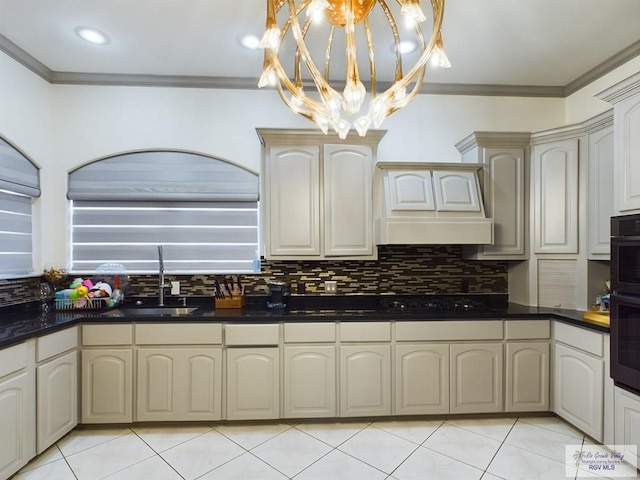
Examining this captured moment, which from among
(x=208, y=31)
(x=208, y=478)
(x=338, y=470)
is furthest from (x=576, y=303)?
(x=208, y=31)

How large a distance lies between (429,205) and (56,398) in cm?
301

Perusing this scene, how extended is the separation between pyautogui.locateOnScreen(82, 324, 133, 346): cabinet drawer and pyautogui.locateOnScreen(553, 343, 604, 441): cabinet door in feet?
10.5

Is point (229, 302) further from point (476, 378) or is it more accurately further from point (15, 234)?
point (476, 378)

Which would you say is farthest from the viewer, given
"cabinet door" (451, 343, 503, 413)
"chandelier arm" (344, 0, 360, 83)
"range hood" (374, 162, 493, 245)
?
"range hood" (374, 162, 493, 245)

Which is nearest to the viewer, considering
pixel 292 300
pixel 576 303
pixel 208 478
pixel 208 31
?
pixel 208 478

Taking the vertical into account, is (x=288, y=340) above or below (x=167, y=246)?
below

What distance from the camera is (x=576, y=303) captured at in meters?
2.82

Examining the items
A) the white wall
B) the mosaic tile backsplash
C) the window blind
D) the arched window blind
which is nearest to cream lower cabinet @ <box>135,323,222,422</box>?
the mosaic tile backsplash

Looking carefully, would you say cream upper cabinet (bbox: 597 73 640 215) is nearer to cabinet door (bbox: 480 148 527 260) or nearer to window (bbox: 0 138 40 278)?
cabinet door (bbox: 480 148 527 260)

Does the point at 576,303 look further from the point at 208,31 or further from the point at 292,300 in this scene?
the point at 208,31

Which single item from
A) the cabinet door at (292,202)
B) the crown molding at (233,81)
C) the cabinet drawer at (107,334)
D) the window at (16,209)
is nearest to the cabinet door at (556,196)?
the crown molding at (233,81)

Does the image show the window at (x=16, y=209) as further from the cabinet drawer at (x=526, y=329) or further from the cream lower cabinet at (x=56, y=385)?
the cabinet drawer at (x=526, y=329)

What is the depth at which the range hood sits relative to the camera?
2.82 metres

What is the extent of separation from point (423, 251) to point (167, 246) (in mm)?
2348
